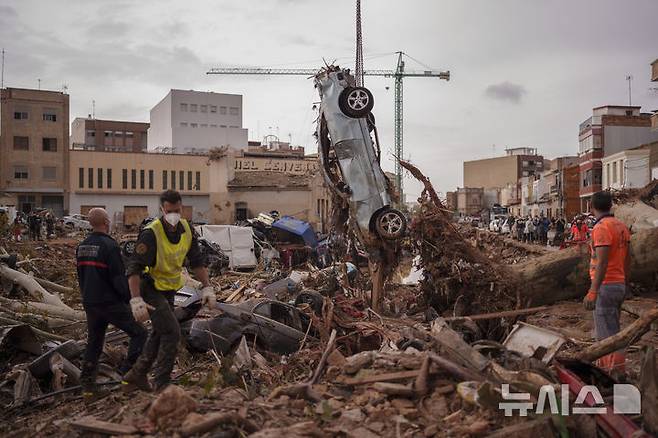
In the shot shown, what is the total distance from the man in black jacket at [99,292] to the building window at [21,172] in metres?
49.8

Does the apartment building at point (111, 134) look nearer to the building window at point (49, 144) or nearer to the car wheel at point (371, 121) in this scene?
the building window at point (49, 144)

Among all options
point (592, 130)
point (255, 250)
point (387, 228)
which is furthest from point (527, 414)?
point (592, 130)

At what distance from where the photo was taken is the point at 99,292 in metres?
5.50

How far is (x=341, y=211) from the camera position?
39.3ft

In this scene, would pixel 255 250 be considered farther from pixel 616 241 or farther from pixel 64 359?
pixel 616 241

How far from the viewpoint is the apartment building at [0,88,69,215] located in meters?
49.3

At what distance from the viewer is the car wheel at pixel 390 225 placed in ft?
36.6

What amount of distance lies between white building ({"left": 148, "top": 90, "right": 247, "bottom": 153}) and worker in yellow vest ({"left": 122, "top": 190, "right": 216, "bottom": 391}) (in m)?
63.0

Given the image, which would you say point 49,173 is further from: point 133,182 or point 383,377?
point 383,377

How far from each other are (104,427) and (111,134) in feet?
235

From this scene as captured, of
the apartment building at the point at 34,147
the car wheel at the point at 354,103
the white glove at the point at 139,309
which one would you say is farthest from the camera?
the apartment building at the point at 34,147

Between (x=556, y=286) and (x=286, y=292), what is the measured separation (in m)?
4.76

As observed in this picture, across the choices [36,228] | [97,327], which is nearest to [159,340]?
[97,327]

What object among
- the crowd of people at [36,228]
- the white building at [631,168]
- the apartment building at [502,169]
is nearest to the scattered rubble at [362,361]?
the crowd of people at [36,228]
